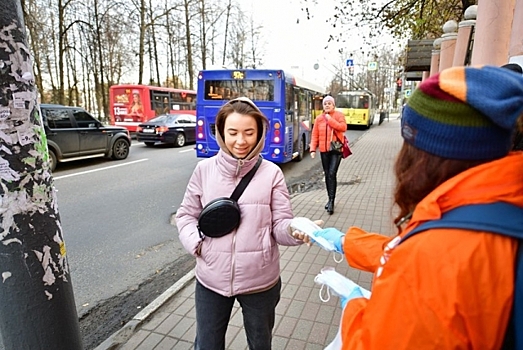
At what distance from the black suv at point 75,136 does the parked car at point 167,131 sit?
9.93ft

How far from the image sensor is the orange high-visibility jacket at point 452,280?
0.74 metres

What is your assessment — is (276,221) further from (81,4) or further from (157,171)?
(81,4)

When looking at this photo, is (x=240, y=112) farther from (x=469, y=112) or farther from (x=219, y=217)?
(x=469, y=112)

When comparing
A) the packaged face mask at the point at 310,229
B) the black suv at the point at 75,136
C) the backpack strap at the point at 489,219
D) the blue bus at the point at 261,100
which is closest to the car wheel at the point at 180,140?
the black suv at the point at 75,136

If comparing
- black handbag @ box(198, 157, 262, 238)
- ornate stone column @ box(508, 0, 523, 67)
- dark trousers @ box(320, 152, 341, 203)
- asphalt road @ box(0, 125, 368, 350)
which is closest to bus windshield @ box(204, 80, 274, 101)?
asphalt road @ box(0, 125, 368, 350)

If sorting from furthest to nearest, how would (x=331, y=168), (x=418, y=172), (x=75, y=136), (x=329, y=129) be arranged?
1. (x=75, y=136)
2. (x=331, y=168)
3. (x=329, y=129)
4. (x=418, y=172)

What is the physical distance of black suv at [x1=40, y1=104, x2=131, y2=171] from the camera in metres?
9.75

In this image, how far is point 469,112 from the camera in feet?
2.68

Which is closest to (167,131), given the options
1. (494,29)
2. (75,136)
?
(75,136)

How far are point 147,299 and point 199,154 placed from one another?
6846 mm

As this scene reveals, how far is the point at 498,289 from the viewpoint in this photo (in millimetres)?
742

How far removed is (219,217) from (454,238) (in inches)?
46.5

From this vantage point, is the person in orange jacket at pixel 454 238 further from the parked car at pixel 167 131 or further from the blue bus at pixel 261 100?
the parked car at pixel 167 131

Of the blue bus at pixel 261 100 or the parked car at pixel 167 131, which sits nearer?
the blue bus at pixel 261 100
